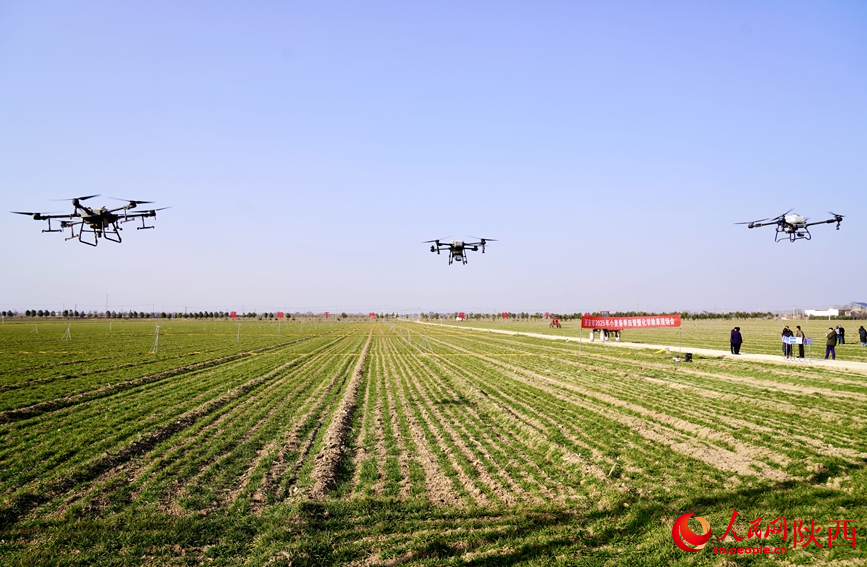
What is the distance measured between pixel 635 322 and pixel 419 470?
106 ft

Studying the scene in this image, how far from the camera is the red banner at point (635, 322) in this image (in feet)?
115

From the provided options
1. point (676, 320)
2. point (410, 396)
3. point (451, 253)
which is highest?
point (451, 253)

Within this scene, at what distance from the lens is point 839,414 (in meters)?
13.9

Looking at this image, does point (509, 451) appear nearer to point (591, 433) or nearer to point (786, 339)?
point (591, 433)

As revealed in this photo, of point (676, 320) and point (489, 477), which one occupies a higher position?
point (676, 320)

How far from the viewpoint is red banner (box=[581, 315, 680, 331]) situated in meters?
35.0

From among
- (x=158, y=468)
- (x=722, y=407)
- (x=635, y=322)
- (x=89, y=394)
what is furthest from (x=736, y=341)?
(x=89, y=394)

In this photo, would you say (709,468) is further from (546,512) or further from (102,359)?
(102,359)

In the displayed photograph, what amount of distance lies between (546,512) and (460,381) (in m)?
14.4

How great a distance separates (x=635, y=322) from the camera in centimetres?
3809

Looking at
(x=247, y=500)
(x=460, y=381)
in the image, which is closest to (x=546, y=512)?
(x=247, y=500)

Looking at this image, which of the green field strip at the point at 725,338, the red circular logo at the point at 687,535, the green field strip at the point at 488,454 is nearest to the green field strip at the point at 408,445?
the green field strip at the point at 488,454

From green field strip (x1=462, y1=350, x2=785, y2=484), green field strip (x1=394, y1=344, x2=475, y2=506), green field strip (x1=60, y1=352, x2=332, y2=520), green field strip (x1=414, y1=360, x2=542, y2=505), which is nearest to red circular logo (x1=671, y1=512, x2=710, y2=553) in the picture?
green field strip (x1=414, y1=360, x2=542, y2=505)

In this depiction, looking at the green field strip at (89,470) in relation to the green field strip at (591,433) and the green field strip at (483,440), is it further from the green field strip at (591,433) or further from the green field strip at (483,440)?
the green field strip at (591,433)
